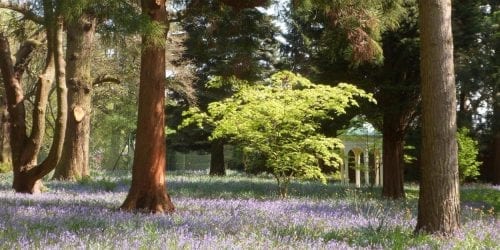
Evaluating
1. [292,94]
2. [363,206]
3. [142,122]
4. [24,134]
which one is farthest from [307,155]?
[24,134]

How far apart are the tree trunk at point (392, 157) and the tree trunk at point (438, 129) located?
329 inches

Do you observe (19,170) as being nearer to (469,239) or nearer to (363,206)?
(363,206)

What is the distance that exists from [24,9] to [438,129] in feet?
26.4

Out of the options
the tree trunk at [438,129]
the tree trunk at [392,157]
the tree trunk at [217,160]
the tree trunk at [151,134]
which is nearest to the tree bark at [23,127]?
the tree trunk at [151,134]

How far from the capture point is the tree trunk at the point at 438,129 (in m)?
6.87

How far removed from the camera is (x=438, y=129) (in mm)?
6895

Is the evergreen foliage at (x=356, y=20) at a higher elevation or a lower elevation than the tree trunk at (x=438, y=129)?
higher

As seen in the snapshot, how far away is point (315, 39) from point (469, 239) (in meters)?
10.4

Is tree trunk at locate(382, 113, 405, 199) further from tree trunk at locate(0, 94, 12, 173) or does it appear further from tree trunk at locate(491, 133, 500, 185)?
tree trunk at locate(0, 94, 12, 173)

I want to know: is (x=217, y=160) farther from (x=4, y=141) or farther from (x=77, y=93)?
(x=77, y=93)

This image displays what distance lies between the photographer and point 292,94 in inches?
514

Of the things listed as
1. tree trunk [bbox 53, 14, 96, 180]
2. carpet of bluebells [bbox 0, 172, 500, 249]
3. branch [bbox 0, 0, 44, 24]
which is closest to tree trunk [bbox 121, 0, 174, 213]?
carpet of bluebells [bbox 0, 172, 500, 249]

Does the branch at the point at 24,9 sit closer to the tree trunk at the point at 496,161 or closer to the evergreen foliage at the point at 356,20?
the evergreen foliage at the point at 356,20

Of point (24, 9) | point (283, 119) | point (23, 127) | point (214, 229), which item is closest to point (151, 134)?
point (214, 229)
